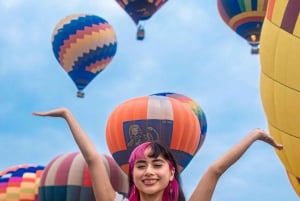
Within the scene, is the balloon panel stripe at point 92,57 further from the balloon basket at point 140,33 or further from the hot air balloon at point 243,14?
the hot air balloon at point 243,14

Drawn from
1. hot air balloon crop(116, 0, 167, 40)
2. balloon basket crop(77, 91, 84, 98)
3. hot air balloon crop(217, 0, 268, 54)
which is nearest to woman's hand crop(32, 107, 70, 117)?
hot air balloon crop(217, 0, 268, 54)

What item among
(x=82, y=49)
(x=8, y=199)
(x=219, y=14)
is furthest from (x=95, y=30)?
(x=8, y=199)

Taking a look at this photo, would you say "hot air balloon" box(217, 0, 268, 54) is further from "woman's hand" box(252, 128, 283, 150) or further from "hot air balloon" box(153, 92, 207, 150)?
"woman's hand" box(252, 128, 283, 150)

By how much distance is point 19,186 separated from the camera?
61.8 feet

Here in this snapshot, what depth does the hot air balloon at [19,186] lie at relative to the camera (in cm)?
1869

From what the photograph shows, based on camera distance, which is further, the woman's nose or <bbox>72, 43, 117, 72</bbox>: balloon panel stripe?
<bbox>72, 43, 117, 72</bbox>: balloon panel stripe

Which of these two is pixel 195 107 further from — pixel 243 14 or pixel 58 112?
pixel 58 112

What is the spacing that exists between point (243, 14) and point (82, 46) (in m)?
6.53

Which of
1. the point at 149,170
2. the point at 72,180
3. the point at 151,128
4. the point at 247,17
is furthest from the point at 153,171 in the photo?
the point at 247,17

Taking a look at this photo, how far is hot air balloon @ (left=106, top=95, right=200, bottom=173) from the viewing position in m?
16.2

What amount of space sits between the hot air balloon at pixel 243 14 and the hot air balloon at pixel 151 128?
11.1 ft

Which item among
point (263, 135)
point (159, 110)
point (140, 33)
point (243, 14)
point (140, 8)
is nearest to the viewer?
point (263, 135)

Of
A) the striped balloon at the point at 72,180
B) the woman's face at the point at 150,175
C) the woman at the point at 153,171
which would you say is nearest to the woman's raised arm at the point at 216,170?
the woman at the point at 153,171

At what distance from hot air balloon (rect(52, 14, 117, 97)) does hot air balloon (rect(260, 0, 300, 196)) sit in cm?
1480
